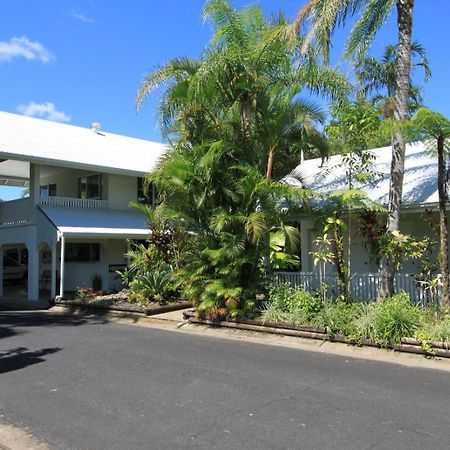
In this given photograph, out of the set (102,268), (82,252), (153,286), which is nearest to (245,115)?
(153,286)

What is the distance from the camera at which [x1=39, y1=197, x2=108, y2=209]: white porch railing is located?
1944 centimetres

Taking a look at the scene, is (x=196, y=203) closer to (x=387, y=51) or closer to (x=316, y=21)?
(x=316, y=21)

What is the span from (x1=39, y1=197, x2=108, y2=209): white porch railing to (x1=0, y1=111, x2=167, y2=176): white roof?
1694mm

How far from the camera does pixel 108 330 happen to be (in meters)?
12.1

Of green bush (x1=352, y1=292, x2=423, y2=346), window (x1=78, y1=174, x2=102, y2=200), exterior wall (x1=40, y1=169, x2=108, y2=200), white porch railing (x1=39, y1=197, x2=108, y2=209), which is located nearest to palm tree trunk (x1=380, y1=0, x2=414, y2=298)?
green bush (x1=352, y1=292, x2=423, y2=346)

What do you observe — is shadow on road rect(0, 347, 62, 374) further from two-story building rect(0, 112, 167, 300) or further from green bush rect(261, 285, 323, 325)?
two-story building rect(0, 112, 167, 300)

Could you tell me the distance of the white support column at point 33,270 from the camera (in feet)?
60.6

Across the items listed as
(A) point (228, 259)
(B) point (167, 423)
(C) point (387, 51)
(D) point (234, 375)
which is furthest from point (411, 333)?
(C) point (387, 51)

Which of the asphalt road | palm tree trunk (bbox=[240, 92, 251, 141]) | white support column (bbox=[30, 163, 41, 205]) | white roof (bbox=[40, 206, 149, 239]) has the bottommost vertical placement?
the asphalt road

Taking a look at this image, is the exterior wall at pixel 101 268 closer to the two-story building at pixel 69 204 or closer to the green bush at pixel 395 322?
the two-story building at pixel 69 204

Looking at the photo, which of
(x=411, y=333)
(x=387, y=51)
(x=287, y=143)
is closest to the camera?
(x=411, y=333)

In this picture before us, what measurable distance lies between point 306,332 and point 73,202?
515 inches

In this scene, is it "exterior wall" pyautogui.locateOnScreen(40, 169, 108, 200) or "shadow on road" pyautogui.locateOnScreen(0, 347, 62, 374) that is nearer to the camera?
"shadow on road" pyautogui.locateOnScreen(0, 347, 62, 374)

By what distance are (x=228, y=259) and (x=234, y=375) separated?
4715 mm
